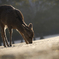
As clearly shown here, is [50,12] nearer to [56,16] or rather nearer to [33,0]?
[56,16]

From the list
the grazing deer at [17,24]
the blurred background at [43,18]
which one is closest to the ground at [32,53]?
the grazing deer at [17,24]

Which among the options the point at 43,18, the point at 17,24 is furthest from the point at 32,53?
the point at 43,18

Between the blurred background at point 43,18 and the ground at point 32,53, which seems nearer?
the ground at point 32,53

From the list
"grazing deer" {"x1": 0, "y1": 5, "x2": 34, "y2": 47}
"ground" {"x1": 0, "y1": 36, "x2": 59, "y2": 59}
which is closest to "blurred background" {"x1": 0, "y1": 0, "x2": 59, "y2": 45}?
"grazing deer" {"x1": 0, "y1": 5, "x2": 34, "y2": 47}

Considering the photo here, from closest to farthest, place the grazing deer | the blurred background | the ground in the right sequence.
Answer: the ground, the grazing deer, the blurred background

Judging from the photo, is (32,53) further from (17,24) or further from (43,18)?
(43,18)

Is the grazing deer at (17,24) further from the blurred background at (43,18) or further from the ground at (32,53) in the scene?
the blurred background at (43,18)

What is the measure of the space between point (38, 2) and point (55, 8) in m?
4.38

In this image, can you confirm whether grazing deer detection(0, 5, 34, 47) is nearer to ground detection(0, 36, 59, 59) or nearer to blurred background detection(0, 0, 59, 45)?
ground detection(0, 36, 59, 59)

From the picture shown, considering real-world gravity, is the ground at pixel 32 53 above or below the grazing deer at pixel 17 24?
below

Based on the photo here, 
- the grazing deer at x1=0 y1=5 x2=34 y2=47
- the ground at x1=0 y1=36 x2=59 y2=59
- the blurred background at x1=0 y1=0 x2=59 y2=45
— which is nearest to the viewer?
the ground at x1=0 y1=36 x2=59 y2=59

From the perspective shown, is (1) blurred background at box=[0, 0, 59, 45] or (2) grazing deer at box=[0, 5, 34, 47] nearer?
(2) grazing deer at box=[0, 5, 34, 47]

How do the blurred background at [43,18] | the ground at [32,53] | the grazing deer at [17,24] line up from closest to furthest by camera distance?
the ground at [32,53], the grazing deer at [17,24], the blurred background at [43,18]

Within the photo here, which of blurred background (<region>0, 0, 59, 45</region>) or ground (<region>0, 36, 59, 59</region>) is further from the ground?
blurred background (<region>0, 0, 59, 45</region>)
